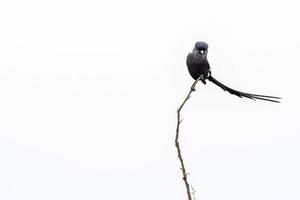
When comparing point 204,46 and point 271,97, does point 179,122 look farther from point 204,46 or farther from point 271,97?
point 204,46

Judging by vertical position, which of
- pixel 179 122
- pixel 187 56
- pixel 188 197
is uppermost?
pixel 187 56

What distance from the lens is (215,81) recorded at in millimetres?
4695

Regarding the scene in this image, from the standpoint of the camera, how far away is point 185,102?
289cm

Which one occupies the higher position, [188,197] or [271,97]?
[271,97]

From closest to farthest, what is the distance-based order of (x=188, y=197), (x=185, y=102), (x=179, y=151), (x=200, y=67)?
(x=188, y=197)
(x=179, y=151)
(x=185, y=102)
(x=200, y=67)

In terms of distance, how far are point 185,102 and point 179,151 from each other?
0.44 metres

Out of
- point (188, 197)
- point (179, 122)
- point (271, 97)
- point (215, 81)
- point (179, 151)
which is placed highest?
point (215, 81)

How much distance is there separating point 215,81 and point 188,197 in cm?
250

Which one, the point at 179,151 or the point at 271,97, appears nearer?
the point at 179,151

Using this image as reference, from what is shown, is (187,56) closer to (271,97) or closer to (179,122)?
(271,97)

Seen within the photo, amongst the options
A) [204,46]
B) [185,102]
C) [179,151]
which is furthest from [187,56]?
[179,151]

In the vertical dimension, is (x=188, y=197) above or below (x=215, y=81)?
below

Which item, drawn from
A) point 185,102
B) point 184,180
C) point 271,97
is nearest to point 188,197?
point 184,180

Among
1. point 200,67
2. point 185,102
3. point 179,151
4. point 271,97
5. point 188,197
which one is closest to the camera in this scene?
point 188,197
